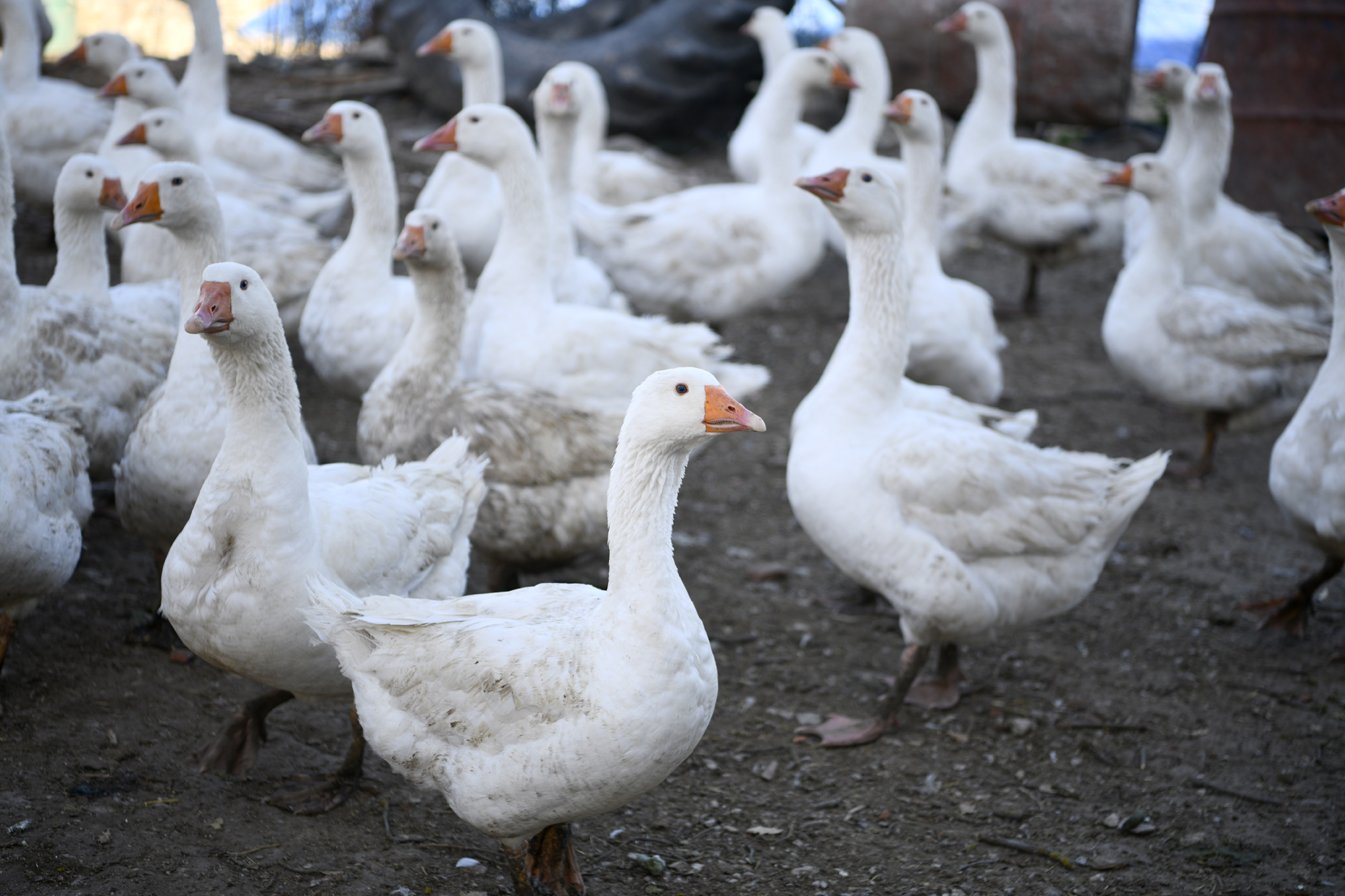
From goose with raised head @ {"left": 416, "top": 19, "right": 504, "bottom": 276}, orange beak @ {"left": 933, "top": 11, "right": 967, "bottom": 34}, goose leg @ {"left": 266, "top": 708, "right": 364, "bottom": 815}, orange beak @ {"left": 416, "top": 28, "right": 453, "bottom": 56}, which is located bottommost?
goose leg @ {"left": 266, "top": 708, "right": 364, "bottom": 815}

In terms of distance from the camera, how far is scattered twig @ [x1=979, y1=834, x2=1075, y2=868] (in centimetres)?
376

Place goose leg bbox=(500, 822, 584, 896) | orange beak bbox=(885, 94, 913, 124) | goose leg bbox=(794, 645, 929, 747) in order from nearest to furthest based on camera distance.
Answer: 1. goose leg bbox=(500, 822, 584, 896)
2. goose leg bbox=(794, 645, 929, 747)
3. orange beak bbox=(885, 94, 913, 124)

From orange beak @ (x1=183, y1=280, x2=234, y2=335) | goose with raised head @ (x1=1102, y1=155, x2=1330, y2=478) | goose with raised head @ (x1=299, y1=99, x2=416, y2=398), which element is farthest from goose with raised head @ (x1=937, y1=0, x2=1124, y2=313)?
orange beak @ (x1=183, y1=280, x2=234, y2=335)

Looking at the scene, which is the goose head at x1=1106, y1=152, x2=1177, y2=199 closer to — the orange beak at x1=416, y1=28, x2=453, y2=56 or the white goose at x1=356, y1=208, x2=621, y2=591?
the white goose at x1=356, y1=208, x2=621, y2=591

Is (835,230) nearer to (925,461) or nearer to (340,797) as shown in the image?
(925,461)

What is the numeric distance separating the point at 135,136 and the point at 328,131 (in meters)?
1.25

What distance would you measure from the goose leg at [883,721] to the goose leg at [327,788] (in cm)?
175

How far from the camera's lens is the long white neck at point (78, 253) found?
16.7 feet

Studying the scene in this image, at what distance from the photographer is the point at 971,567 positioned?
4328 millimetres

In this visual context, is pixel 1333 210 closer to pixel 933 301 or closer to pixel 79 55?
pixel 933 301

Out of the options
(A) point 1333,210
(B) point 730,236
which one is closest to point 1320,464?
(A) point 1333,210

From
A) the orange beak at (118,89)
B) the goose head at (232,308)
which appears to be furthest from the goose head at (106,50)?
the goose head at (232,308)

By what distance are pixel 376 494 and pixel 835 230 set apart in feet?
20.2

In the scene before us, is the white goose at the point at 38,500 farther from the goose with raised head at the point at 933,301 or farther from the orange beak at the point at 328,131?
the goose with raised head at the point at 933,301
